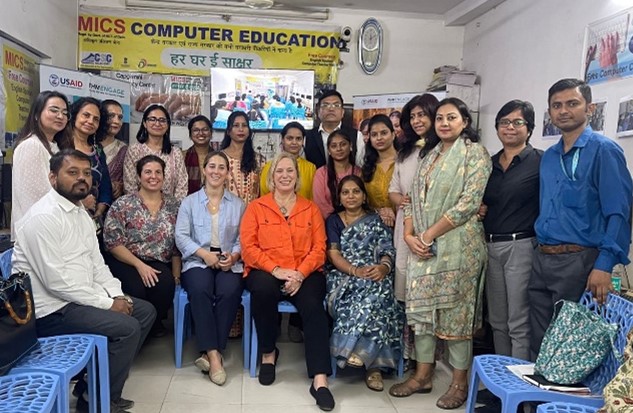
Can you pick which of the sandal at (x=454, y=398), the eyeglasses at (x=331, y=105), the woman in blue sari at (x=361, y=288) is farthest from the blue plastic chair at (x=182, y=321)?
the eyeglasses at (x=331, y=105)

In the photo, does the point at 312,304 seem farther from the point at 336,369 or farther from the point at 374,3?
the point at 374,3

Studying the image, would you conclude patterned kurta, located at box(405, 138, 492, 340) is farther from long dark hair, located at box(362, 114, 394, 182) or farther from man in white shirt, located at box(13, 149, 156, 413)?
man in white shirt, located at box(13, 149, 156, 413)

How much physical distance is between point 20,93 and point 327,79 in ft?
9.94

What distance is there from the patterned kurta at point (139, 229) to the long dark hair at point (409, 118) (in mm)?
1445

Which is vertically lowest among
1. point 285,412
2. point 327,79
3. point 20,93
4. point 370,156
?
point 285,412

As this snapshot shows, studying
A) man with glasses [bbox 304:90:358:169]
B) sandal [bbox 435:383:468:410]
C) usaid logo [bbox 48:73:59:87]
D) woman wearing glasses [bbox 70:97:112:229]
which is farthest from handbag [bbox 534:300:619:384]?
usaid logo [bbox 48:73:59:87]

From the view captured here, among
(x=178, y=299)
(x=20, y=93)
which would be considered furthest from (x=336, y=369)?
(x=20, y=93)

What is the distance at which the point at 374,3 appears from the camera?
5355 mm

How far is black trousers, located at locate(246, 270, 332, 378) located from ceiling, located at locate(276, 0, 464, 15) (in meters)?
3.56

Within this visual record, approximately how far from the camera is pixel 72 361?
1859 millimetres

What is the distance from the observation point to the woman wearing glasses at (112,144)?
3332 millimetres

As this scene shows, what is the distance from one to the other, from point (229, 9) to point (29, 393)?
4.67m

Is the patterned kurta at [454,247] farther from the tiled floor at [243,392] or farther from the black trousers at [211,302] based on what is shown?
the black trousers at [211,302]

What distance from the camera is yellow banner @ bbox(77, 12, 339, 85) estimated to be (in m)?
5.23
